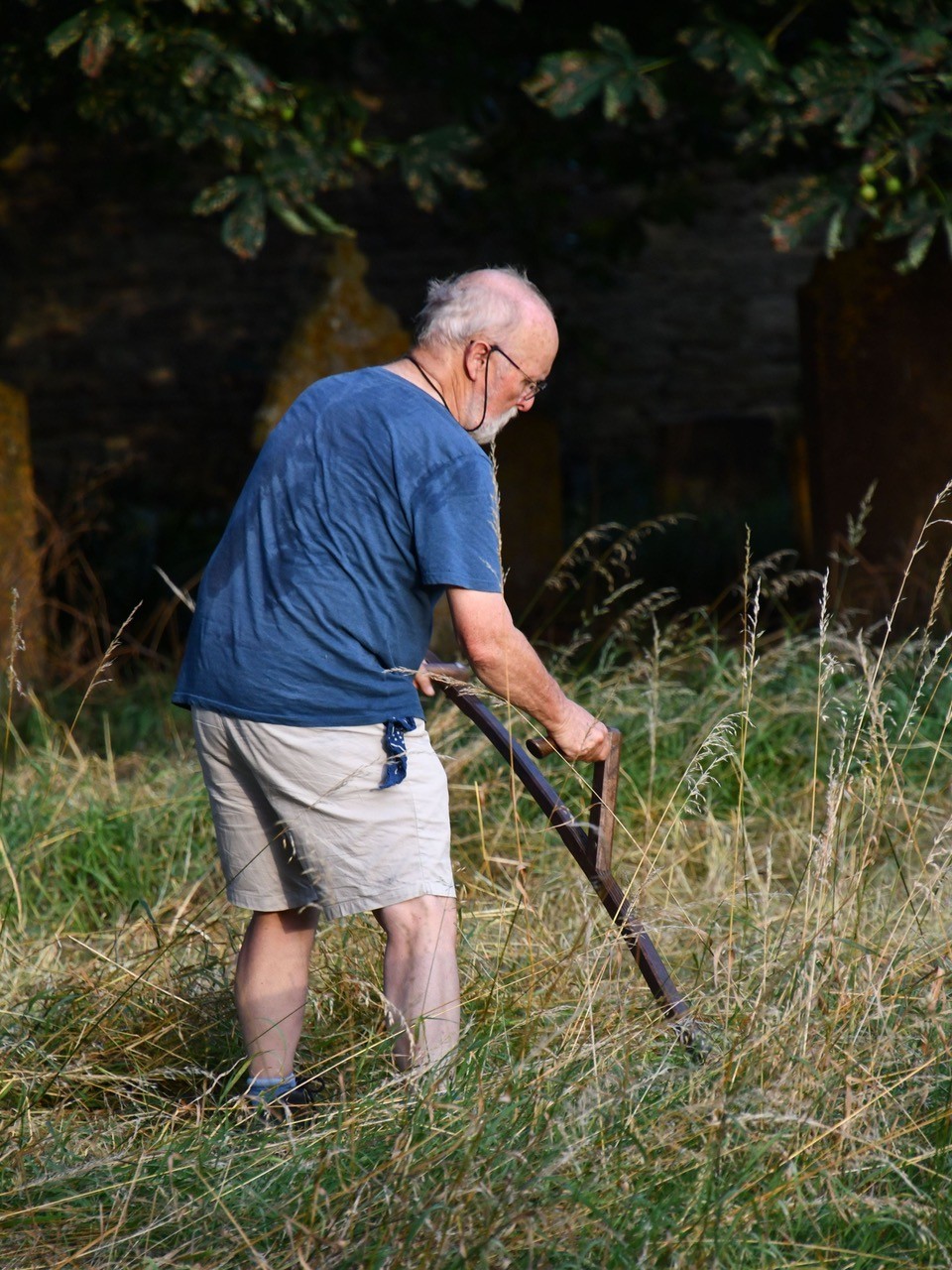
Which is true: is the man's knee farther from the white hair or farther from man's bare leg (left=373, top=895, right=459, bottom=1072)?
the white hair

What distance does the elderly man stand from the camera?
96.0 inches

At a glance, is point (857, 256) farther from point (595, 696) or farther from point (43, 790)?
point (43, 790)

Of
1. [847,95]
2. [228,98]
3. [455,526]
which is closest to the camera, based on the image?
[455,526]

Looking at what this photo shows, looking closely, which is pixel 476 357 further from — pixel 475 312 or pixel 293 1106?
pixel 293 1106

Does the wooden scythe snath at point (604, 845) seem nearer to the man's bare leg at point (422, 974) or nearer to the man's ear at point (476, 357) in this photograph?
→ the man's bare leg at point (422, 974)

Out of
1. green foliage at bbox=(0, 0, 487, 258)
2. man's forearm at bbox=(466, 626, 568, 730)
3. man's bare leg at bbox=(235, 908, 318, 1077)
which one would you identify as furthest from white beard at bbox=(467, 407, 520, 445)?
green foliage at bbox=(0, 0, 487, 258)

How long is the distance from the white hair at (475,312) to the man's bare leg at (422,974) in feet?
3.34

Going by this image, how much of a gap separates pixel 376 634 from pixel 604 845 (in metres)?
0.57

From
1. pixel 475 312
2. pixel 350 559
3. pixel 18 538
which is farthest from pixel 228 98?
pixel 350 559

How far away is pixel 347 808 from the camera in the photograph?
250 cm

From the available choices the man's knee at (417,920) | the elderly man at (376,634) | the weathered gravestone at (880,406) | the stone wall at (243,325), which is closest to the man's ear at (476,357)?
the elderly man at (376,634)

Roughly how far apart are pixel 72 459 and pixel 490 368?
8.23 m

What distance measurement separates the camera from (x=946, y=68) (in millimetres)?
4367

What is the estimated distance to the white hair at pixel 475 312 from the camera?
2568 millimetres
